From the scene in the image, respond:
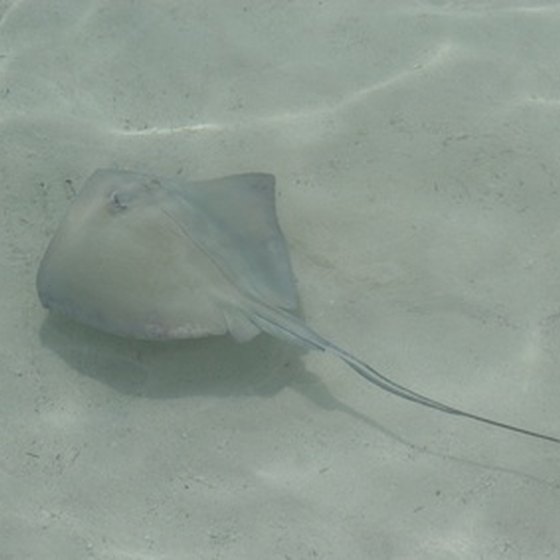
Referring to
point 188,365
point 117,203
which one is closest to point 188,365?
point 188,365

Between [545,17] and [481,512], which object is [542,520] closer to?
[481,512]

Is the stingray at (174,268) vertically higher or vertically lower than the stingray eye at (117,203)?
lower

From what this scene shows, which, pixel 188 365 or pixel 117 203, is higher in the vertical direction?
pixel 117 203

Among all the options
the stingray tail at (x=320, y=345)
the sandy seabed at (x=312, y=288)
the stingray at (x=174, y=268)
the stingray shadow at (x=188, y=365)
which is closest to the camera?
the stingray tail at (x=320, y=345)

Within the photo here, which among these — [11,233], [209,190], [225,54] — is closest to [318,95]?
[225,54]

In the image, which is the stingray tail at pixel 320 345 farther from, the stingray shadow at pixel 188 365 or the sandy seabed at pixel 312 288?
the stingray shadow at pixel 188 365

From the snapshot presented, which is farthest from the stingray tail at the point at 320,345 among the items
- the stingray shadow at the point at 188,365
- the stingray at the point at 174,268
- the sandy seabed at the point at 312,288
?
the stingray shadow at the point at 188,365

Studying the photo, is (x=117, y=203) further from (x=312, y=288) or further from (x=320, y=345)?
(x=320, y=345)

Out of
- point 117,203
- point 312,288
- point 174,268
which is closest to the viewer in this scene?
point 174,268
